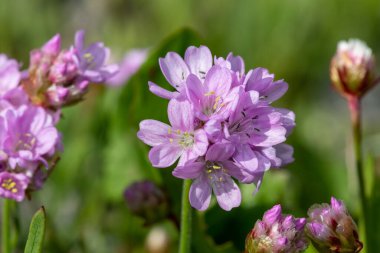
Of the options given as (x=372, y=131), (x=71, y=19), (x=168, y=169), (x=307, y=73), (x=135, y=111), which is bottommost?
(x=372, y=131)

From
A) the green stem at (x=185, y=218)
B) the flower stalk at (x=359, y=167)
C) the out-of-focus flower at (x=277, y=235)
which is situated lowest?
the flower stalk at (x=359, y=167)

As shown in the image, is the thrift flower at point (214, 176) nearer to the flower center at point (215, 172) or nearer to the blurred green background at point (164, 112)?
the flower center at point (215, 172)

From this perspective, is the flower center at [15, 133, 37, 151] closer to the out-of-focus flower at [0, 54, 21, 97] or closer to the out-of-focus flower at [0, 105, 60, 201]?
the out-of-focus flower at [0, 105, 60, 201]

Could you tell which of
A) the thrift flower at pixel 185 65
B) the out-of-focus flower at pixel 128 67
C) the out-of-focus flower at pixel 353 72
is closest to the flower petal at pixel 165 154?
the thrift flower at pixel 185 65

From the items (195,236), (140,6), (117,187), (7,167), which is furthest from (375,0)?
(7,167)

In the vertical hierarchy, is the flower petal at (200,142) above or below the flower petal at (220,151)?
above

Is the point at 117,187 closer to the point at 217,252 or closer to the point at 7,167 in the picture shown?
the point at 217,252

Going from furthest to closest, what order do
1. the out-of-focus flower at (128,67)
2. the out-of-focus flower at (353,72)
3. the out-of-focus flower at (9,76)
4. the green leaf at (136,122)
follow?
the out-of-focus flower at (128,67), the green leaf at (136,122), the out-of-focus flower at (353,72), the out-of-focus flower at (9,76)
